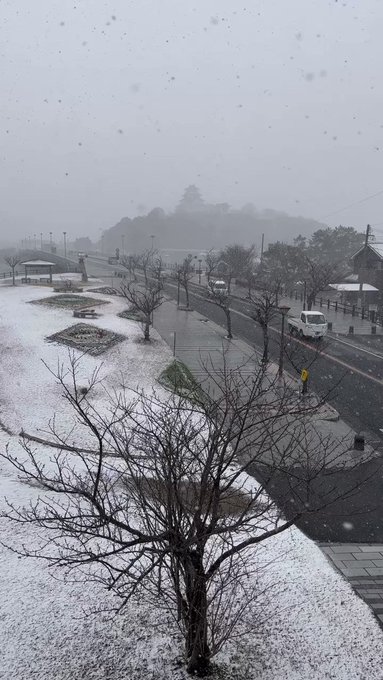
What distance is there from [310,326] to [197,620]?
2518 cm

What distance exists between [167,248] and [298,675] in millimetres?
172740

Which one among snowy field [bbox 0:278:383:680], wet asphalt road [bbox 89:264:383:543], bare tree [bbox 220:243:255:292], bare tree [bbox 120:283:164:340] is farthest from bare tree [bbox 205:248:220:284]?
snowy field [bbox 0:278:383:680]

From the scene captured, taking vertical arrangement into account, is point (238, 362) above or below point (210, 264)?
below

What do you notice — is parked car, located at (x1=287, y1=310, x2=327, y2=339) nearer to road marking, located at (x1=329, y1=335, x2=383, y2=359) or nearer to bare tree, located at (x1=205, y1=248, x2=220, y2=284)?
road marking, located at (x1=329, y1=335, x2=383, y2=359)

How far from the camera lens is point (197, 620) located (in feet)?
21.4

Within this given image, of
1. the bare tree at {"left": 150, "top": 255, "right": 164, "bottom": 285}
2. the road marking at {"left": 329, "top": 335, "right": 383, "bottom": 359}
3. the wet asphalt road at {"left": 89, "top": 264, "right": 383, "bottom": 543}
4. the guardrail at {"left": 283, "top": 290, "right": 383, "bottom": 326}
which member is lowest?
the wet asphalt road at {"left": 89, "top": 264, "right": 383, "bottom": 543}

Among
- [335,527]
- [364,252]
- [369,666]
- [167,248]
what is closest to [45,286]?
[364,252]

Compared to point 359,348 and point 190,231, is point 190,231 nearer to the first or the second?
point 190,231

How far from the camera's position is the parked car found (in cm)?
3022

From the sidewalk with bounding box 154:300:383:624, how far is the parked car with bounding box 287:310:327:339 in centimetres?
427

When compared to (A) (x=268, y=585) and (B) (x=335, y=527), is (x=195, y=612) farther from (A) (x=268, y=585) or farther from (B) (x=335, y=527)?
(B) (x=335, y=527)

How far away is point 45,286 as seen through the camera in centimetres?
5047

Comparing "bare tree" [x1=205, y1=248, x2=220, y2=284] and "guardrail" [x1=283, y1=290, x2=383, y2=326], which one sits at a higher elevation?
"bare tree" [x1=205, y1=248, x2=220, y2=284]

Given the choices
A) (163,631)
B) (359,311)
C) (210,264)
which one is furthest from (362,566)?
(210,264)
